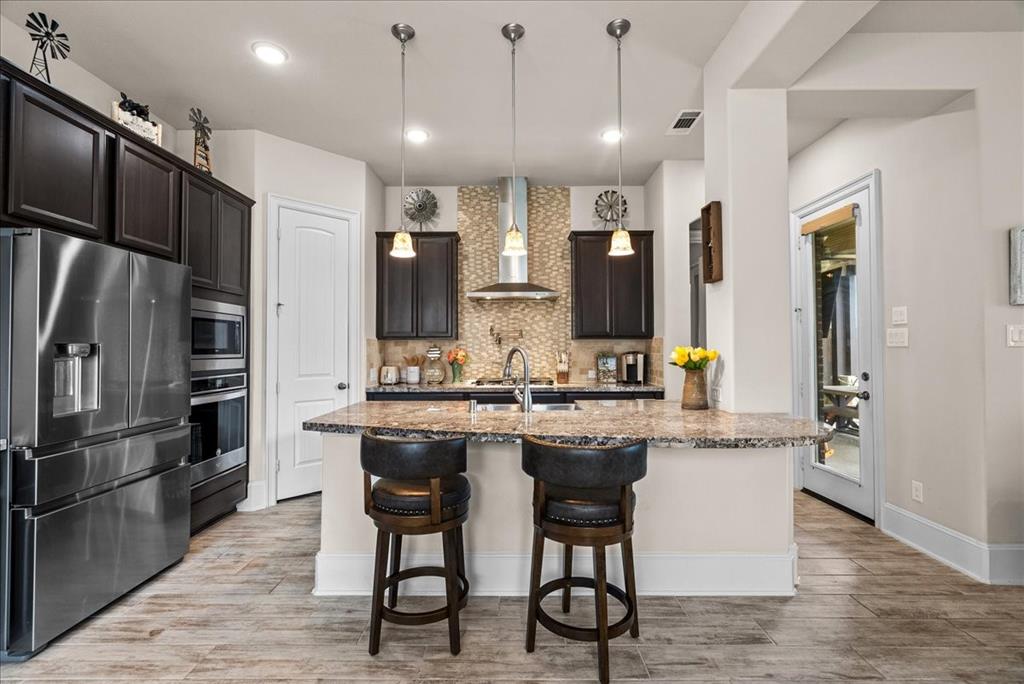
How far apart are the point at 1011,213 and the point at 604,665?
9.78 feet

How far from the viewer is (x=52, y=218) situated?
2.21 meters

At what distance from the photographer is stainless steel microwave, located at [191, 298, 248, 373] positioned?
3180 millimetres

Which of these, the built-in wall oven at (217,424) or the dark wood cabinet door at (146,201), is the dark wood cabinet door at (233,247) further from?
the built-in wall oven at (217,424)

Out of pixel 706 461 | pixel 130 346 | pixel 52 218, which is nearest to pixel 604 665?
pixel 706 461

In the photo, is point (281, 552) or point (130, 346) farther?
point (281, 552)

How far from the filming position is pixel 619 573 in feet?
8.14

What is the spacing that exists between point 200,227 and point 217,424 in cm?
130

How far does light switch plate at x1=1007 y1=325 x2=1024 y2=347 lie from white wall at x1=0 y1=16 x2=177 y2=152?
469cm

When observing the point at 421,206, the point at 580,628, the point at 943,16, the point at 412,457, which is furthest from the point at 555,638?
the point at 421,206

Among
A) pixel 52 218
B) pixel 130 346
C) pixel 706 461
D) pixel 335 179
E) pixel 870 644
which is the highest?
pixel 335 179

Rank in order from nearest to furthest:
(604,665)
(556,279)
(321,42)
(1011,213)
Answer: (604,665), (1011,213), (321,42), (556,279)

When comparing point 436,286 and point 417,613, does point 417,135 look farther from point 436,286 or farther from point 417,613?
point 417,613

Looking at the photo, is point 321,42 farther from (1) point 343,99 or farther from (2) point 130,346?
(2) point 130,346

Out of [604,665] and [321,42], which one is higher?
[321,42]
